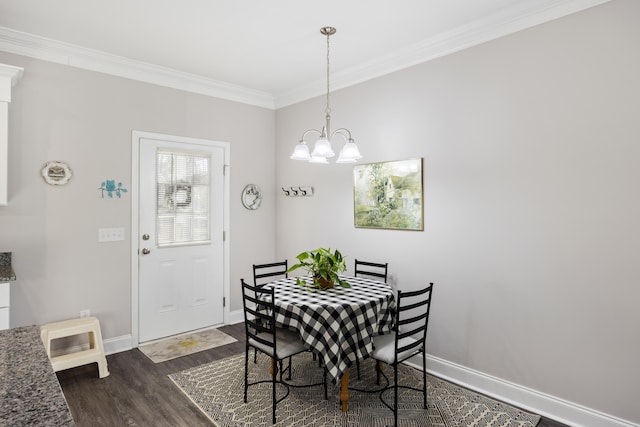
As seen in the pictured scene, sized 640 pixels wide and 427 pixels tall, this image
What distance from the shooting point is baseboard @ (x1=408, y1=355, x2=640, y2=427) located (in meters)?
2.33

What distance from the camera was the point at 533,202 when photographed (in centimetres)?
257

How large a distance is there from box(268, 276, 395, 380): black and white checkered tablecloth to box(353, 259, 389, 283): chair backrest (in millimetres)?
647

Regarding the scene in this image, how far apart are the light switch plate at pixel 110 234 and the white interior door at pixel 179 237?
0.59 ft

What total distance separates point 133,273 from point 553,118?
376 cm

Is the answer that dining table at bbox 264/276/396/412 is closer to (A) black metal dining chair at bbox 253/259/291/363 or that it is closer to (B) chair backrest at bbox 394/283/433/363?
(B) chair backrest at bbox 394/283/433/363

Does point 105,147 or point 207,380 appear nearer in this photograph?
point 207,380

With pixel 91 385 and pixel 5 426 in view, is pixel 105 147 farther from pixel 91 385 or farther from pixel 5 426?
pixel 5 426

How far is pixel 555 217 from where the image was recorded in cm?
247

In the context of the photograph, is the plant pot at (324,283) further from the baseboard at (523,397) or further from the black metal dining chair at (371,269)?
the baseboard at (523,397)

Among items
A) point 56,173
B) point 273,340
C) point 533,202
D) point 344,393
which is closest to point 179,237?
point 56,173

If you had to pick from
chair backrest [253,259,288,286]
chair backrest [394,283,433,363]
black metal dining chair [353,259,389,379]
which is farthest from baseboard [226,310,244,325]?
chair backrest [394,283,433,363]

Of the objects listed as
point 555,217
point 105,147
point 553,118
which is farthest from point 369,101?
point 105,147

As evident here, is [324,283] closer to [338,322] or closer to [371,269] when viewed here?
[338,322]

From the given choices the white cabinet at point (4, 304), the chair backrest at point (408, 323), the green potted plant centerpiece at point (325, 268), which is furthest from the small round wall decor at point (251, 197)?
the chair backrest at point (408, 323)
